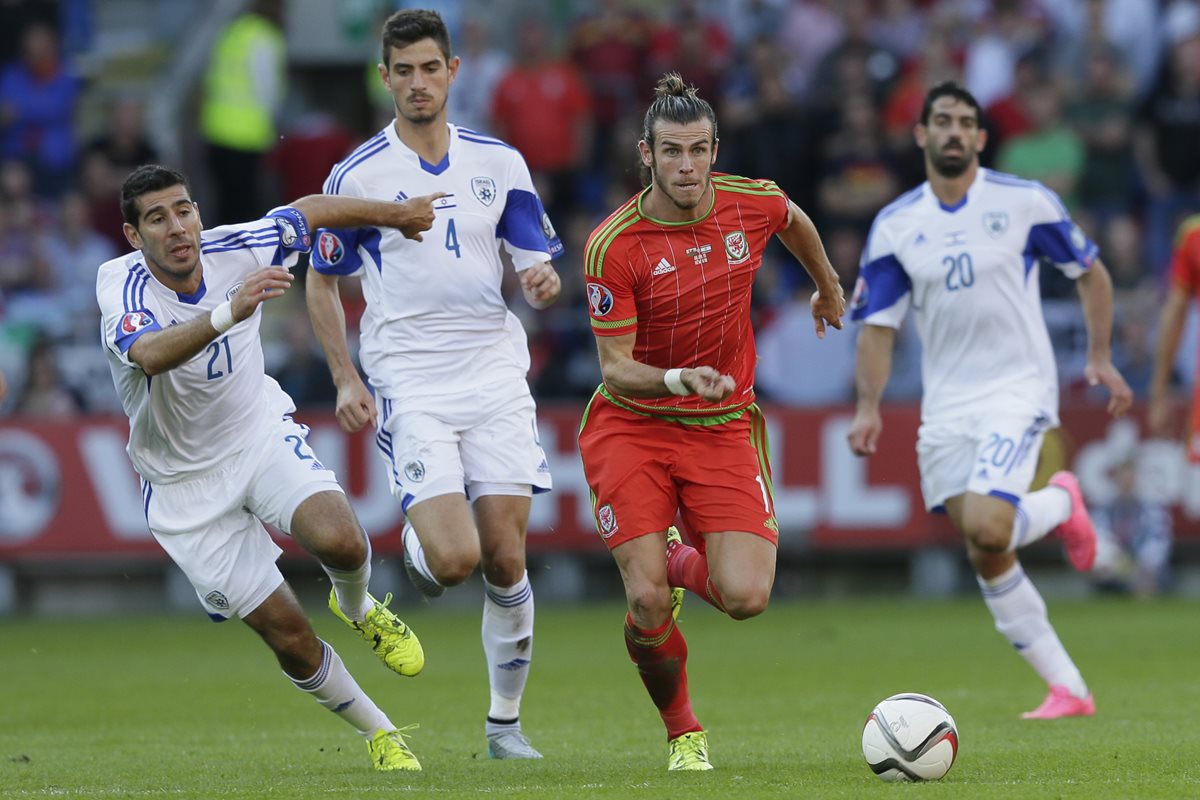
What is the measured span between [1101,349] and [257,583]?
467cm

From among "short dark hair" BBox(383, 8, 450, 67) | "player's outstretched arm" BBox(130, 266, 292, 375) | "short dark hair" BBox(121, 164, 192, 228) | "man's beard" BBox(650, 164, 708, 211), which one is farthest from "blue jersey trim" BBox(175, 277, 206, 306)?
"man's beard" BBox(650, 164, 708, 211)

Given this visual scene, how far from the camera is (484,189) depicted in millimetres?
9148

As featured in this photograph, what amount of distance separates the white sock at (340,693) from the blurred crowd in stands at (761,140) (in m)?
9.15

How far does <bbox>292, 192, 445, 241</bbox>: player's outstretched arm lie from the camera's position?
8.46 meters

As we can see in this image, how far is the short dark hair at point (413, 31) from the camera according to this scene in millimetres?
8938

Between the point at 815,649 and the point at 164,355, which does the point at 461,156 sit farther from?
the point at 815,649

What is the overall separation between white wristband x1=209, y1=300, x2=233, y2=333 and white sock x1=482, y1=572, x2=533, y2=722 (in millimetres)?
2010

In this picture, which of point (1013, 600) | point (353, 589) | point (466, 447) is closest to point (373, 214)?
point (466, 447)

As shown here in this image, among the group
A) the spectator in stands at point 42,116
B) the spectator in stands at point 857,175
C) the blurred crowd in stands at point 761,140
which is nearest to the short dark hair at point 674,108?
the blurred crowd in stands at point 761,140

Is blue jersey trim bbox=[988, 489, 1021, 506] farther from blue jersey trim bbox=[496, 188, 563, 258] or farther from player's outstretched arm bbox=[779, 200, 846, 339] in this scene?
blue jersey trim bbox=[496, 188, 563, 258]

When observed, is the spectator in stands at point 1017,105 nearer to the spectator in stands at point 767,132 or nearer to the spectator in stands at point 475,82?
the spectator in stands at point 767,132

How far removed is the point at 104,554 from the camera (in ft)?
57.0

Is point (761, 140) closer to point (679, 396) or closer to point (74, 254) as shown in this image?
point (74, 254)

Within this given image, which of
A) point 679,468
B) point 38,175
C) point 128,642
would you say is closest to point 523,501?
point 679,468
